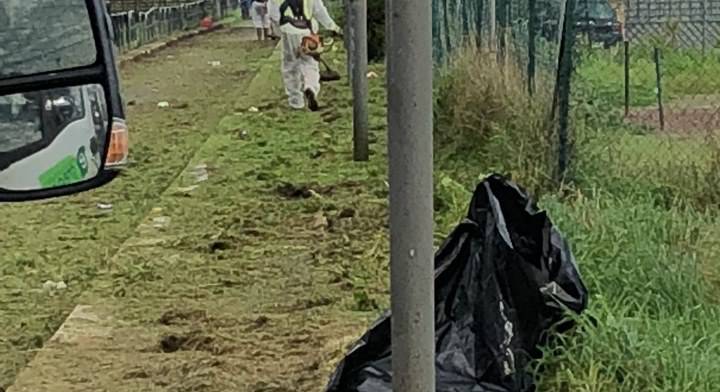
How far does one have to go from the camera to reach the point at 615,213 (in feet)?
20.1

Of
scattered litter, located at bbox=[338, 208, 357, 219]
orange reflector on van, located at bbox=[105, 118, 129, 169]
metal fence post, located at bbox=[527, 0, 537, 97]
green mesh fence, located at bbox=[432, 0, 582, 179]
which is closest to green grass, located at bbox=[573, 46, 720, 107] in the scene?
green mesh fence, located at bbox=[432, 0, 582, 179]

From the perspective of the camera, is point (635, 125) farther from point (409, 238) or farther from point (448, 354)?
point (409, 238)

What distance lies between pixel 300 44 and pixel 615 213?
908 centimetres

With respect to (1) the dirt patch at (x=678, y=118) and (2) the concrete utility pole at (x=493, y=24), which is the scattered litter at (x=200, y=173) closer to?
(2) the concrete utility pole at (x=493, y=24)

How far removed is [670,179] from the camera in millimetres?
6848

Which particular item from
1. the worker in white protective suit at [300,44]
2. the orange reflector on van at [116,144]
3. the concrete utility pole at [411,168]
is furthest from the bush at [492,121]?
the orange reflector on van at [116,144]

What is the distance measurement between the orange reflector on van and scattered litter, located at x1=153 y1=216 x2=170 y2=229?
650 centimetres

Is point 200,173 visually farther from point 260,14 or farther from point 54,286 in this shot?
point 260,14

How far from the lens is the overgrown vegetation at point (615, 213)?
4.39 meters

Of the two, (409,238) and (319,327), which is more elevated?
(409,238)

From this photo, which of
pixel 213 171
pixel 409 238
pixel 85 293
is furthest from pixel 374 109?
pixel 409 238

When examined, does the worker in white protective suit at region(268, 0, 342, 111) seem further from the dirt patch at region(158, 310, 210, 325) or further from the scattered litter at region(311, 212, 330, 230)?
the dirt patch at region(158, 310, 210, 325)

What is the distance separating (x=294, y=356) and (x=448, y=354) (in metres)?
1.33

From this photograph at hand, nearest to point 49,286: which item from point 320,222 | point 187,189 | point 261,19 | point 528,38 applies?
point 320,222
